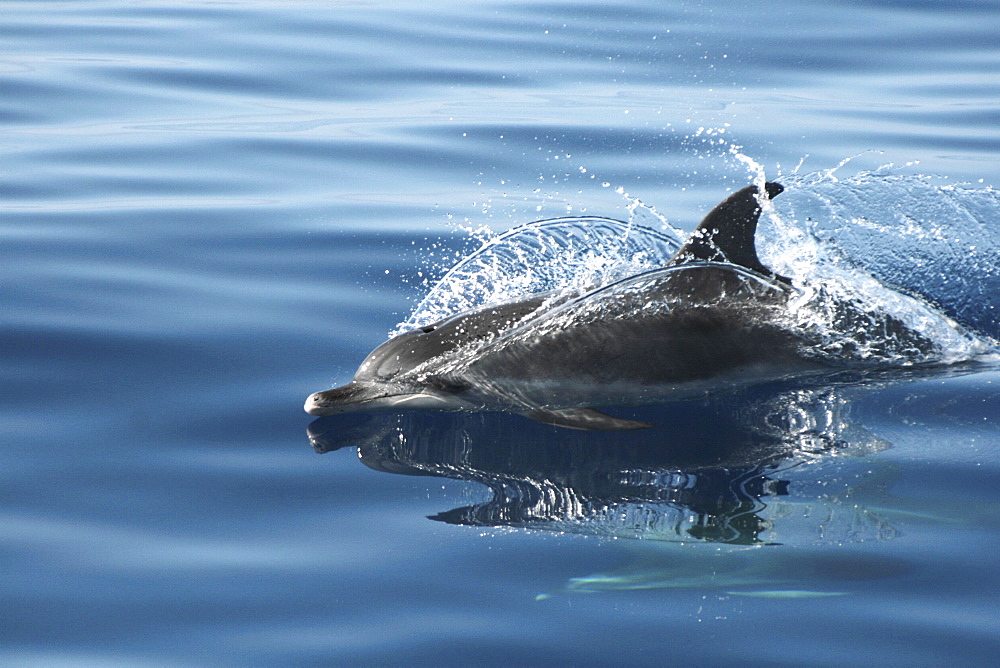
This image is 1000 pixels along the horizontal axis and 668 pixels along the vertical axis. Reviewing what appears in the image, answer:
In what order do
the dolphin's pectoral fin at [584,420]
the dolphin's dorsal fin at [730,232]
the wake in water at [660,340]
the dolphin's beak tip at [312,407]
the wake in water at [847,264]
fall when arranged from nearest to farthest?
the dolphin's pectoral fin at [584,420]
the dolphin's beak tip at [312,407]
the wake in water at [660,340]
the dolphin's dorsal fin at [730,232]
the wake in water at [847,264]

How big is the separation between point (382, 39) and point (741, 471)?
13.1 metres

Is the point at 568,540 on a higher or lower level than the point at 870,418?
lower

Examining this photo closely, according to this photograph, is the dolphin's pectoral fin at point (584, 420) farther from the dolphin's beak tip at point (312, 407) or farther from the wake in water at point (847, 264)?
the dolphin's beak tip at point (312, 407)

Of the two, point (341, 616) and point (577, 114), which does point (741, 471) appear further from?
point (577, 114)

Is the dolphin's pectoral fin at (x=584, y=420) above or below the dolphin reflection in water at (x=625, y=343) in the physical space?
below

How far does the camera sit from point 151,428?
590 cm

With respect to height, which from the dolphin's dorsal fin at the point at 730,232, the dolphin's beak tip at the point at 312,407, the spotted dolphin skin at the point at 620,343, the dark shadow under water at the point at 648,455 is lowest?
the dark shadow under water at the point at 648,455

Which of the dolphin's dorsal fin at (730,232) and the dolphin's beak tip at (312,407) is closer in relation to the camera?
the dolphin's beak tip at (312,407)

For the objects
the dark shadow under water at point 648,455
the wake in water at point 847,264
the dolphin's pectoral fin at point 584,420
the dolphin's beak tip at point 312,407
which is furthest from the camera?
the wake in water at point 847,264

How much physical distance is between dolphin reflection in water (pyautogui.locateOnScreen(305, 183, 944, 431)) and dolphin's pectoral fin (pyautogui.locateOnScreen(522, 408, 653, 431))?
118 millimetres

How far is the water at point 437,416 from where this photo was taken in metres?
4.18

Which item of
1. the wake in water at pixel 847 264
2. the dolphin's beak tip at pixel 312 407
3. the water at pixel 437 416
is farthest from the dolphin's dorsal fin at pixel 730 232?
the dolphin's beak tip at pixel 312 407

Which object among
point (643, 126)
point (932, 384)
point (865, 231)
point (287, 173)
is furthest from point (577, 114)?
point (932, 384)

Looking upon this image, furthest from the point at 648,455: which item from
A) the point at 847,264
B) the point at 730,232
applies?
the point at 847,264
